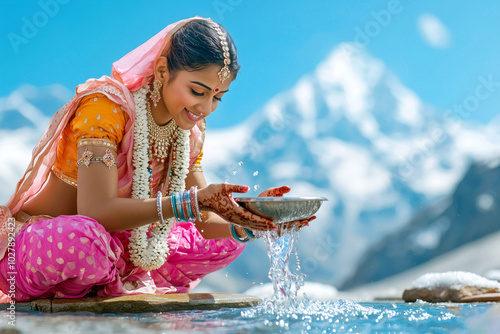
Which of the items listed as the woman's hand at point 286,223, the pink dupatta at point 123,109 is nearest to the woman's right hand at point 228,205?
the woman's hand at point 286,223

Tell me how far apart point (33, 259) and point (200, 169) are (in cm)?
127

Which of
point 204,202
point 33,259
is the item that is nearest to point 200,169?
point 204,202

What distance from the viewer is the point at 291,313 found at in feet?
8.12

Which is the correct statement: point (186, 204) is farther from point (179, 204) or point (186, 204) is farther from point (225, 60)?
point (225, 60)

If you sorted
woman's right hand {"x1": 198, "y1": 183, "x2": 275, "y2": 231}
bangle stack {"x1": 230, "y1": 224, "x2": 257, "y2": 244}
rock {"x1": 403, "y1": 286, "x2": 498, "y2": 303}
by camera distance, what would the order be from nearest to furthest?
woman's right hand {"x1": 198, "y1": 183, "x2": 275, "y2": 231} → bangle stack {"x1": 230, "y1": 224, "x2": 257, "y2": 244} → rock {"x1": 403, "y1": 286, "x2": 498, "y2": 303}

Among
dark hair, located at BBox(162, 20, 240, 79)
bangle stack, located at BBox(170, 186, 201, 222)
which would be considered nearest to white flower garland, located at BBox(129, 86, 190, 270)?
dark hair, located at BBox(162, 20, 240, 79)

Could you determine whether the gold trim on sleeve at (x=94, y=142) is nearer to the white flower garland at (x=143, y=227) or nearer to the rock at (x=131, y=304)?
the white flower garland at (x=143, y=227)

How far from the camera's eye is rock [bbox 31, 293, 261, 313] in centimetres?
250

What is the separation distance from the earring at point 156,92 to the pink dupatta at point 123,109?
0.21 ft

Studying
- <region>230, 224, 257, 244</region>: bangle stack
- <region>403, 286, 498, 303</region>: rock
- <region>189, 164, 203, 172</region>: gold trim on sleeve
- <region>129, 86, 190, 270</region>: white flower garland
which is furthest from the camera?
<region>403, 286, 498, 303</region>: rock

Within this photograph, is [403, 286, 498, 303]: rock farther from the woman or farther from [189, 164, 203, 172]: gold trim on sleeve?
[189, 164, 203, 172]: gold trim on sleeve

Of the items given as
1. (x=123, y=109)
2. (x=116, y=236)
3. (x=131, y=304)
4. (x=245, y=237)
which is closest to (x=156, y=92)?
(x=123, y=109)

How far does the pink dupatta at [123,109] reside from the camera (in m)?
2.73

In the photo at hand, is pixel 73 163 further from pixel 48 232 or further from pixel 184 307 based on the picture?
pixel 184 307
